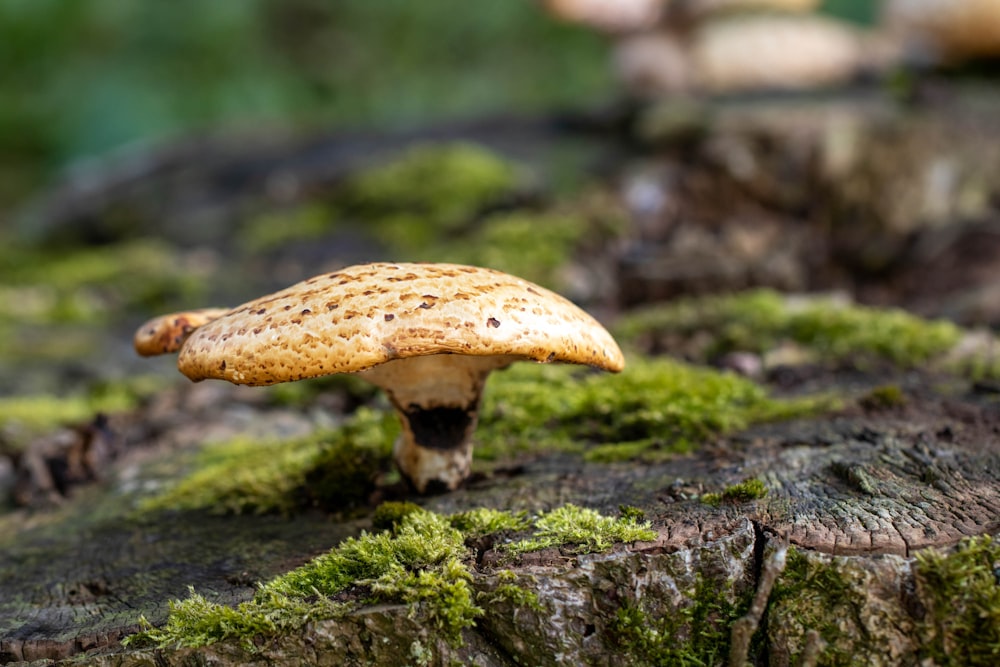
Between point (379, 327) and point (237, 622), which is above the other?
point (379, 327)

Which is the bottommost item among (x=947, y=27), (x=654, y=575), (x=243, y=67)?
(x=654, y=575)

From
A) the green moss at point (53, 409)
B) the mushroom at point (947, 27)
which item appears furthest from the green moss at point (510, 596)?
the mushroom at point (947, 27)

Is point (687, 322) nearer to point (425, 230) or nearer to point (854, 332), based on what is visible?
point (854, 332)

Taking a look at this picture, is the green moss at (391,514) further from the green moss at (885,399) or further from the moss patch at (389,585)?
the green moss at (885,399)

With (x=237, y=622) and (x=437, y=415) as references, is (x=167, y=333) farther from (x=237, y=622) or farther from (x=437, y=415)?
(x=237, y=622)

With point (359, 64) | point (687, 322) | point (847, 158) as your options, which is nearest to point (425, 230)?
point (687, 322)

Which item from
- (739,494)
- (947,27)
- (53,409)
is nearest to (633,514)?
(739,494)
